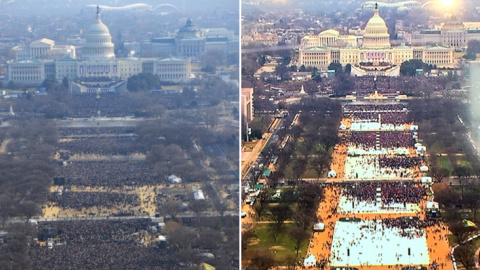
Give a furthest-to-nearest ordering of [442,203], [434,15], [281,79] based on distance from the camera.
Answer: [434,15], [281,79], [442,203]

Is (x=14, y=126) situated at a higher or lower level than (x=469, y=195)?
higher

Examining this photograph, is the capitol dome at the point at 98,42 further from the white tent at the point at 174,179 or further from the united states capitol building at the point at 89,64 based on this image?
the white tent at the point at 174,179

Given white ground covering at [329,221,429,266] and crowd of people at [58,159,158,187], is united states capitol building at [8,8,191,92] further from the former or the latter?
white ground covering at [329,221,429,266]

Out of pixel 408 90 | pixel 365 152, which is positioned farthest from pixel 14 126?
pixel 408 90

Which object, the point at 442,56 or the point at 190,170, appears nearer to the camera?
the point at 190,170

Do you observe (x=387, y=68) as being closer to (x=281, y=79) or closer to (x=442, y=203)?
(x=281, y=79)

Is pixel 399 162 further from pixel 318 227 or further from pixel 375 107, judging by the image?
pixel 375 107

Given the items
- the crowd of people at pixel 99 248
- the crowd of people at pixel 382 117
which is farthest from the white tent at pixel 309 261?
the crowd of people at pixel 382 117
